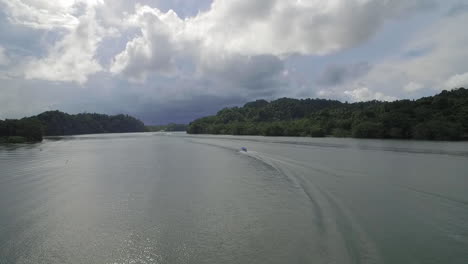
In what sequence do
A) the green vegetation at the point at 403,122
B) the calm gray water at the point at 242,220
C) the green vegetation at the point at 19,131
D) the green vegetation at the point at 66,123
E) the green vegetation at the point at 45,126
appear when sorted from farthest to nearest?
1. the green vegetation at the point at 66,123
2. the green vegetation at the point at 45,126
3. the green vegetation at the point at 19,131
4. the green vegetation at the point at 403,122
5. the calm gray water at the point at 242,220

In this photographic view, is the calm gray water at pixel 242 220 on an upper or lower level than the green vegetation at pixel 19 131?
lower

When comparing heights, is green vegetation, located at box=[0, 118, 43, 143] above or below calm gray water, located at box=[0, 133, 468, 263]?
above

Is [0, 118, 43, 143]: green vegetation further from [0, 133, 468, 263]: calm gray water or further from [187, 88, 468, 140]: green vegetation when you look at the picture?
[0, 133, 468, 263]: calm gray water

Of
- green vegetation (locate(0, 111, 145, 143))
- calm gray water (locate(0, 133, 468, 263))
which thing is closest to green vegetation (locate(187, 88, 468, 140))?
calm gray water (locate(0, 133, 468, 263))

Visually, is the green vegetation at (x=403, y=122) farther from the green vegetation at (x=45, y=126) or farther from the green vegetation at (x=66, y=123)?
the green vegetation at (x=66, y=123)

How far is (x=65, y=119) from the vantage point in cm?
16262

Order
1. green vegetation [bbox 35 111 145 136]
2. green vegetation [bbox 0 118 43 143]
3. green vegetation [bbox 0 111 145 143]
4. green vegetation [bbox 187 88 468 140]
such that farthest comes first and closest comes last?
green vegetation [bbox 35 111 145 136] < green vegetation [bbox 0 111 145 143] < green vegetation [bbox 0 118 43 143] < green vegetation [bbox 187 88 468 140]

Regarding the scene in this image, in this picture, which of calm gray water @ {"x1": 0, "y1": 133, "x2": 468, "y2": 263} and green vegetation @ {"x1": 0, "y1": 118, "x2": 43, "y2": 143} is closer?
calm gray water @ {"x1": 0, "y1": 133, "x2": 468, "y2": 263}

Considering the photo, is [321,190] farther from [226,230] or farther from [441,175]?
[441,175]

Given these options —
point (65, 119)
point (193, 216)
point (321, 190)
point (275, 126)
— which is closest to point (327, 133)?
point (275, 126)

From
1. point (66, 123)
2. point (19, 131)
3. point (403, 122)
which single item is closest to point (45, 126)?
point (66, 123)

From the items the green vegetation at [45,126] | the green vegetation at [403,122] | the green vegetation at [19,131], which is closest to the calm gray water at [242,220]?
the green vegetation at [403,122]

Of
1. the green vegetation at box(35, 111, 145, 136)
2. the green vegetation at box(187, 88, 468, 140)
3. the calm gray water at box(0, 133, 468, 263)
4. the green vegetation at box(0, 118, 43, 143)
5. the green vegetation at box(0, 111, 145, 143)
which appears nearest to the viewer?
the calm gray water at box(0, 133, 468, 263)

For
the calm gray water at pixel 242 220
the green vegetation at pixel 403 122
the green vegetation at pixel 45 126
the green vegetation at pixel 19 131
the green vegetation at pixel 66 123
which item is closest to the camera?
the calm gray water at pixel 242 220
